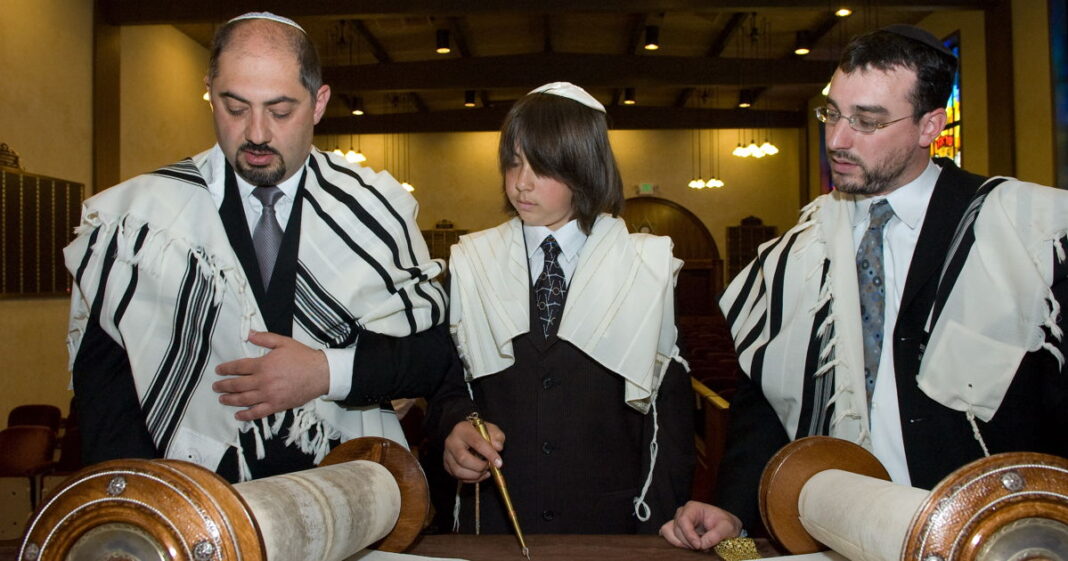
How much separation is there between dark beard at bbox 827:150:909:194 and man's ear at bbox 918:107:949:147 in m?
0.06

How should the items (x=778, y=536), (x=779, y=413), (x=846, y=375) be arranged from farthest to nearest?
(x=779, y=413) < (x=846, y=375) < (x=778, y=536)

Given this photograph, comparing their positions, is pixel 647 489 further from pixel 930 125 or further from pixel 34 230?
pixel 34 230

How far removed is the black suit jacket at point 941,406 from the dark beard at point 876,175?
82 mm

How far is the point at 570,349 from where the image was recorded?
1776 mm

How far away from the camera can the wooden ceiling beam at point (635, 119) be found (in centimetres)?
1683

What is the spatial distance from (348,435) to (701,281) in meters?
16.8

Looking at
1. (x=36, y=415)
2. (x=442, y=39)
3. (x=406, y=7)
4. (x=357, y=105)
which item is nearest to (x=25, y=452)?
(x=36, y=415)

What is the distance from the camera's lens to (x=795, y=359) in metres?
1.48

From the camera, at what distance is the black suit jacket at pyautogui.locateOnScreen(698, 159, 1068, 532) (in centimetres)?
134

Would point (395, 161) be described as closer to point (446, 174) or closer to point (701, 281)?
point (446, 174)

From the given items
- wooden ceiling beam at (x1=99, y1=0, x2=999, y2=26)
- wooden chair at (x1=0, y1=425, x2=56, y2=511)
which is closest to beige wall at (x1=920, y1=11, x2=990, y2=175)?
wooden ceiling beam at (x1=99, y1=0, x2=999, y2=26)

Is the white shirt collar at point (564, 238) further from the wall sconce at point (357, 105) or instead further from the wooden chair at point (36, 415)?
the wall sconce at point (357, 105)

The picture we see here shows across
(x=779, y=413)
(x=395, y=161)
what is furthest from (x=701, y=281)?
(x=779, y=413)

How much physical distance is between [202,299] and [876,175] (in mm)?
1197
